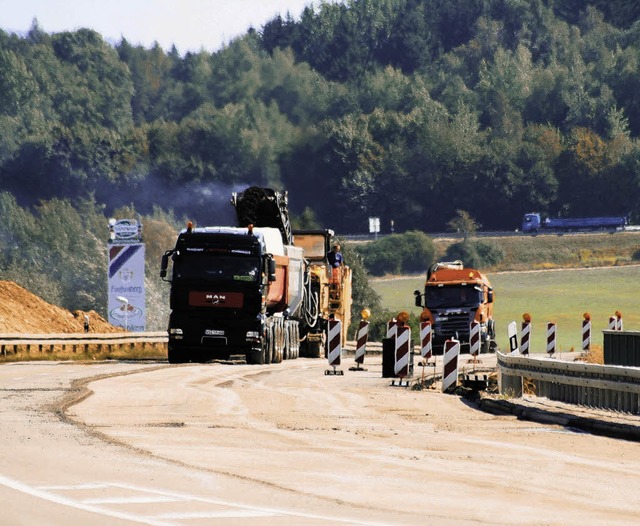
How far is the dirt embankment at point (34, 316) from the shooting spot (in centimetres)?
5306

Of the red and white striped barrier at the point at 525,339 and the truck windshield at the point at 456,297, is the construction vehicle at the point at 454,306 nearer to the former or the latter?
the truck windshield at the point at 456,297

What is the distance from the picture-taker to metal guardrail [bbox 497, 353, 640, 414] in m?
20.6

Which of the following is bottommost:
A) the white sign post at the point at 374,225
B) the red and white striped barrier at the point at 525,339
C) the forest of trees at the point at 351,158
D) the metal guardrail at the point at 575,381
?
the metal guardrail at the point at 575,381

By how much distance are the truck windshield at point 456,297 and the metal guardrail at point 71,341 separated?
8.43 metres

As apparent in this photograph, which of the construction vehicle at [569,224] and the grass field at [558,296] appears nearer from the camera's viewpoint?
the grass field at [558,296]

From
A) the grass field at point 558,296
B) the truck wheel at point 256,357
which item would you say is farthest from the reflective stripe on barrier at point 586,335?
the grass field at point 558,296

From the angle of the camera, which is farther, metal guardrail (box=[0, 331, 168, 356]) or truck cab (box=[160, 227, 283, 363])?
metal guardrail (box=[0, 331, 168, 356])

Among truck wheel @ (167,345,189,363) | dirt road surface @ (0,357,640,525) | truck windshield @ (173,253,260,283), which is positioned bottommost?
dirt road surface @ (0,357,640,525)

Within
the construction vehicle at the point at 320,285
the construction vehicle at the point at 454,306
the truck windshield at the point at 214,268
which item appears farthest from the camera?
the construction vehicle at the point at 454,306

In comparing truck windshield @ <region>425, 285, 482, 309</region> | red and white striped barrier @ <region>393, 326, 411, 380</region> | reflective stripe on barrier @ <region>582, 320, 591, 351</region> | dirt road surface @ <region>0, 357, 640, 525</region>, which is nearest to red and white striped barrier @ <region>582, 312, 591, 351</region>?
reflective stripe on barrier @ <region>582, 320, 591, 351</region>

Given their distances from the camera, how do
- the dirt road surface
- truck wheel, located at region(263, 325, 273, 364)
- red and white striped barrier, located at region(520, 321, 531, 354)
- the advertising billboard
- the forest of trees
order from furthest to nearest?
the forest of trees
the advertising billboard
red and white striped barrier, located at region(520, 321, 531, 354)
truck wheel, located at region(263, 325, 273, 364)
the dirt road surface

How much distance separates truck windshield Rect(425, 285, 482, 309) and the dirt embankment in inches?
498

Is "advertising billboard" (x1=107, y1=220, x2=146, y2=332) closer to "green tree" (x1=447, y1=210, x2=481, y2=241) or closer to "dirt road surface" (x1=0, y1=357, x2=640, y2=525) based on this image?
"dirt road surface" (x1=0, y1=357, x2=640, y2=525)

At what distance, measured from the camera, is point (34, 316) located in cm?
5522
